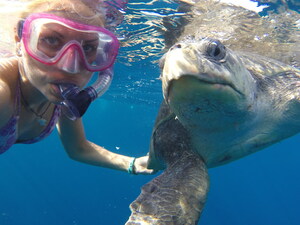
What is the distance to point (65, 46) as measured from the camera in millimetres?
2215

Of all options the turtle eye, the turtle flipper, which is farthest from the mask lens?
the turtle flipper

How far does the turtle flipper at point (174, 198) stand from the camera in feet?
6.37

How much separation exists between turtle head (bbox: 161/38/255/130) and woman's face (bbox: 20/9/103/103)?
2.96 ft

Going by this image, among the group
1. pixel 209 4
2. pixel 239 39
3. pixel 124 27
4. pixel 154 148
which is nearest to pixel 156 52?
pixel 124 27

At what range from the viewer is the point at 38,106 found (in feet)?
8.96

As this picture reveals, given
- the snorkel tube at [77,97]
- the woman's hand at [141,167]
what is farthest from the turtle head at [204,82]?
the woman's hand at [141,167]

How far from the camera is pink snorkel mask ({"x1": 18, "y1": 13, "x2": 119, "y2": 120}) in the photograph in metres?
2.16

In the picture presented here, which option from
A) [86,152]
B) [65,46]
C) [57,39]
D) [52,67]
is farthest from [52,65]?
[86,152]

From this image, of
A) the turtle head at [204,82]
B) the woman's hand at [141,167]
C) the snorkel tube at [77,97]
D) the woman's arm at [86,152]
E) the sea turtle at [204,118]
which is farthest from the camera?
the woman's hand at [141,167]

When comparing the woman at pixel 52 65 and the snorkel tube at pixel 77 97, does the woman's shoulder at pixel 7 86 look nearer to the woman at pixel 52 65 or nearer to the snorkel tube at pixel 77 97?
the woman at pixel 52 65

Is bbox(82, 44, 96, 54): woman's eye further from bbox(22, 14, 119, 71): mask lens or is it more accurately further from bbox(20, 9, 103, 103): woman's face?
bbox(20, 9, 103, 103): woman's face

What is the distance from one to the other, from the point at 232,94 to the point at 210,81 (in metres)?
0.34

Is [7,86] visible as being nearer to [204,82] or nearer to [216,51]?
[204,82]

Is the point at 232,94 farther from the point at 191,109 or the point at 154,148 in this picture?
the point at 154,148
